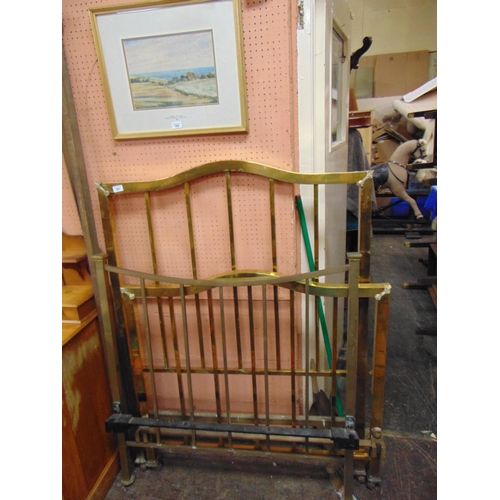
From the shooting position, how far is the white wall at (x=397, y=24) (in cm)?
512

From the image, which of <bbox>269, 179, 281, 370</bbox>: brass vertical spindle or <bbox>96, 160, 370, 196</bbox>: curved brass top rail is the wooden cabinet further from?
<bbox>269, 179, 281, 370</bbox>: brass vertical spindle

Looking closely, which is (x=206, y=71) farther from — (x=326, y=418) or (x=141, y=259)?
(x=326, y=418)

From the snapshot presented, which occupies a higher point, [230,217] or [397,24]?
[397,24]

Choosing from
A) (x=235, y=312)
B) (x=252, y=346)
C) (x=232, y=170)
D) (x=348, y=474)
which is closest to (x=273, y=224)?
(x=232, y=170)

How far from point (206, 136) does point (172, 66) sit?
264mm

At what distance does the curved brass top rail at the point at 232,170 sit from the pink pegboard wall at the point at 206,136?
0.07 m

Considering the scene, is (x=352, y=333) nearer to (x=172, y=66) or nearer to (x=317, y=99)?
(x=317, y=99)

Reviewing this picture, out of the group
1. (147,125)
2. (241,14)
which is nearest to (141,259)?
(147,125)

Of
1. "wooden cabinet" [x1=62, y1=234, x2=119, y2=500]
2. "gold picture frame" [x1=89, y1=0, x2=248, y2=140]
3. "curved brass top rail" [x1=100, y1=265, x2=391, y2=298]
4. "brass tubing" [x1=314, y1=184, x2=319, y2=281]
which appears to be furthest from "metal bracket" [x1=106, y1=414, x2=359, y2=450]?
"gold picture frame" [x1=89, y1=0, x2=248, y2=140]

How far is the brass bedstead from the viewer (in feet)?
4.22

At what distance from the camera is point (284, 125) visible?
1285 millimetres

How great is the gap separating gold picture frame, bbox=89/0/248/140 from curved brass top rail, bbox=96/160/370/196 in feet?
0.44

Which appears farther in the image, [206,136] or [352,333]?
[206,136]

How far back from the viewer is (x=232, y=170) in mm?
1318
